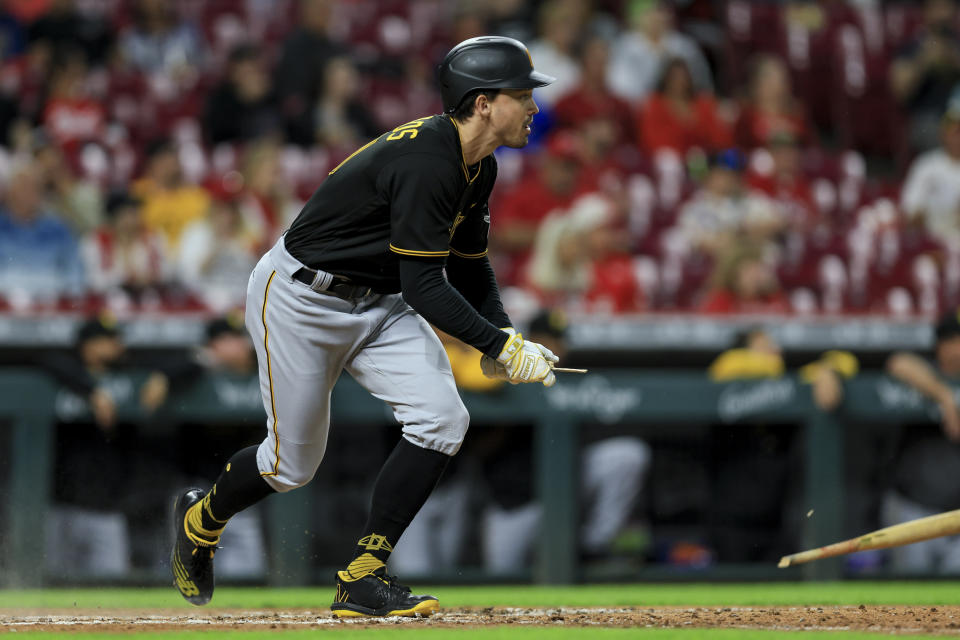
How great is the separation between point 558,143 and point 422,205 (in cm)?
569

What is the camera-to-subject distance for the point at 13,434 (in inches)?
263

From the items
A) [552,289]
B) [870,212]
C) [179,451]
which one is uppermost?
[870,212]

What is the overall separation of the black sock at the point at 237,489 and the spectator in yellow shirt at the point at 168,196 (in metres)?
4.60

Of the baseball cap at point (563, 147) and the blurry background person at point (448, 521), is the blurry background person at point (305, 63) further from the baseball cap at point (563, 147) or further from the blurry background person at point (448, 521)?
the blurry background person at point (448, 521)

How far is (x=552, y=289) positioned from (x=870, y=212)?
2.60 meters

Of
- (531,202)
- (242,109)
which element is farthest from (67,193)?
(531,202)

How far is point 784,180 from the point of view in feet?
30.8

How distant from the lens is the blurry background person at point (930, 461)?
6.49 meters

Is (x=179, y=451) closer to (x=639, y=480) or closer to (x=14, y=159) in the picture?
(x=639, y=480)

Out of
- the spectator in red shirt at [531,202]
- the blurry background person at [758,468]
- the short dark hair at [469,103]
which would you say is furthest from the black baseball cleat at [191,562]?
the spectator in red shirt at [531,202]

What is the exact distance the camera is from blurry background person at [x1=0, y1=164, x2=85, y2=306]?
329 inches

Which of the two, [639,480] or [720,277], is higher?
[720,277]

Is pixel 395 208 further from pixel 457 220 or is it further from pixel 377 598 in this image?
pixel 377 598

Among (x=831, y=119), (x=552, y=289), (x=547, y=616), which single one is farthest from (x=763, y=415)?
(x=831, y=119)
